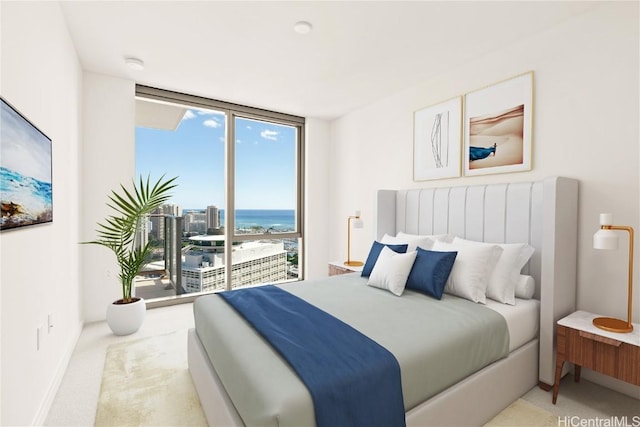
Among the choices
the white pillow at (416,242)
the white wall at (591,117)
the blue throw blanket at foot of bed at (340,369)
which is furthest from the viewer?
the white pillow at (416,242)

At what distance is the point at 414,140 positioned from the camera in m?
3.52

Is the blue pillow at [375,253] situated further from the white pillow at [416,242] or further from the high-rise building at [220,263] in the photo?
the high-rise building at [220,263]

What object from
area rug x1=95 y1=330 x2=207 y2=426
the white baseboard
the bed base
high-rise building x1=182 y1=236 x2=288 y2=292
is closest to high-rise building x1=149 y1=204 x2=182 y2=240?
high-rise building x1=182 y1=236 x2=288 y2=292

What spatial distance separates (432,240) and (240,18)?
2.42 meters

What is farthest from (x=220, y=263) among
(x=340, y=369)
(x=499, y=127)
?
(x=499, y=127)

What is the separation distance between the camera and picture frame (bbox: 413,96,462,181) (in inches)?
122

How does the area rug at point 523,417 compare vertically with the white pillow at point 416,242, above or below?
below

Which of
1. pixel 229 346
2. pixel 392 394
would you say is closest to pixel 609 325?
pixel 392 394

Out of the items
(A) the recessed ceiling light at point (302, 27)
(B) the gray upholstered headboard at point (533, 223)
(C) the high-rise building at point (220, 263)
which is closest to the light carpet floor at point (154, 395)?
(B) the gray upholstered headboard at point (533, 223)

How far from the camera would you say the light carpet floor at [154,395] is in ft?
6.01

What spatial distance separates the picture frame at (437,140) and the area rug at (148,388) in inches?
114

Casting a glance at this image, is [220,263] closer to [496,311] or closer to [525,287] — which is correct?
[496,311]

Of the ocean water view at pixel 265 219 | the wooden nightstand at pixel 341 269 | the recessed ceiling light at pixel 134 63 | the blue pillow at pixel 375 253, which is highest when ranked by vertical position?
the recessed ceiling light at pixel 134 63

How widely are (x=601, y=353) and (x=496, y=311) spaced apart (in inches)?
22.7
